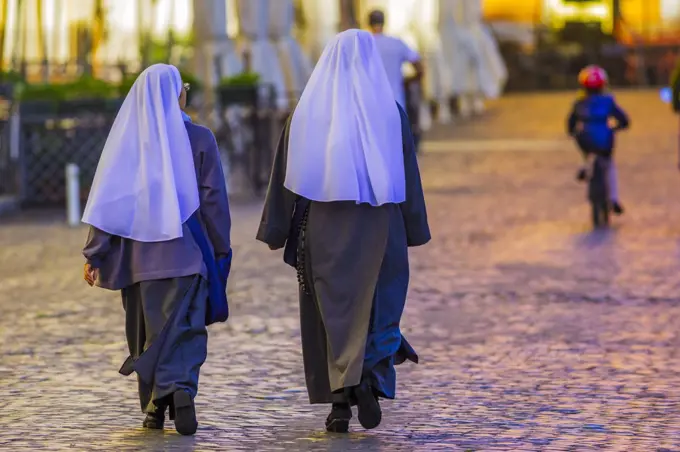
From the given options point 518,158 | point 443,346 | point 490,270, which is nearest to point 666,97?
point 490,270

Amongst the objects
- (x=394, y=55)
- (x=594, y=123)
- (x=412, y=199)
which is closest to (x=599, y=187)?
(x=594, y=123)

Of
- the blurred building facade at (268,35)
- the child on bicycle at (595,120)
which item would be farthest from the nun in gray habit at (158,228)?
the blurred building facade at (268,35)

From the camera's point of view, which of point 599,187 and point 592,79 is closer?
point 592,79

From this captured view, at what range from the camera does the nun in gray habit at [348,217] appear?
23.2 feet

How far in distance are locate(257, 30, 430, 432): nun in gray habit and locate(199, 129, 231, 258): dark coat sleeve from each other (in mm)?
184

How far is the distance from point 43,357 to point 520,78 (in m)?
33.4

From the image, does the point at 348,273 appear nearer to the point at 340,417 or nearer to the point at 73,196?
the point at 340,417

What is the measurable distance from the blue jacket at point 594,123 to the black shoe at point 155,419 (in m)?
8.55

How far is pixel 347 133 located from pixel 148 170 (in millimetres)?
842

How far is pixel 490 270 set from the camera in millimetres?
13125

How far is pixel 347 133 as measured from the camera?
7.12 meters

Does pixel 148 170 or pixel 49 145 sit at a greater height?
pixel 148 170

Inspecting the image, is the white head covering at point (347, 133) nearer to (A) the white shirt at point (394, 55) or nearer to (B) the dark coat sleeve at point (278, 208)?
(B) the dark coat sleeve at point (278, 208)

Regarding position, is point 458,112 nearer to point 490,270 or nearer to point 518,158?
point 518,158
